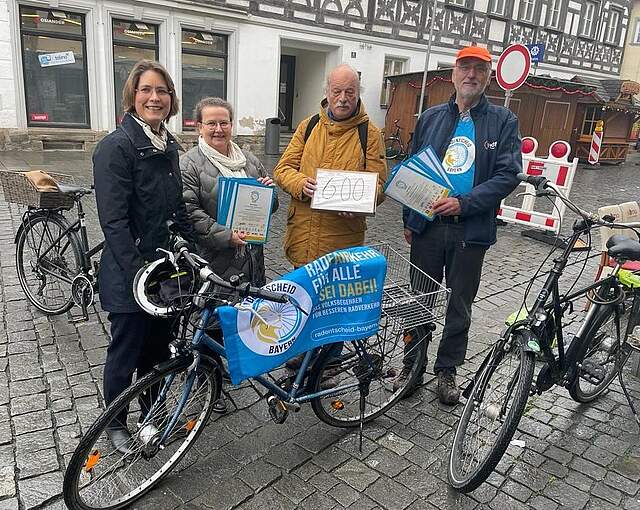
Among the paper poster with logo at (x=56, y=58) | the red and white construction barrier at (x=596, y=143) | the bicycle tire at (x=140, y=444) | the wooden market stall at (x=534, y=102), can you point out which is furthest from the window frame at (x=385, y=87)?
the bicycle tire at (x=140, y=444)

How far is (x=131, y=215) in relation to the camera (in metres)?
2.63

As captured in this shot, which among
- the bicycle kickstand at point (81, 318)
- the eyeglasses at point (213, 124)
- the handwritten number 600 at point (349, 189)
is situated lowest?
the bicycle kickstand at point (81, 318)

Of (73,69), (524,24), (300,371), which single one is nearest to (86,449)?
(300,371)

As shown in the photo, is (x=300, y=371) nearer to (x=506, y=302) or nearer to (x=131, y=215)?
(x=131, y=215)

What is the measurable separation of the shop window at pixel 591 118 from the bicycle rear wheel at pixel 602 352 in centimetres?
1713

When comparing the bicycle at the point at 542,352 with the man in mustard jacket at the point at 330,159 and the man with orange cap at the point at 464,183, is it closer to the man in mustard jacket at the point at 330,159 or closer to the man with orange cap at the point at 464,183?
the man with orange cap at the point at 464,183

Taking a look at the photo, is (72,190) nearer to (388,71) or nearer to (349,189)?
(349,189)

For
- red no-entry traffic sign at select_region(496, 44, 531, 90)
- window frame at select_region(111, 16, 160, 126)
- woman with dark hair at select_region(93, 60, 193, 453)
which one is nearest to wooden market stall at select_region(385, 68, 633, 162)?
window frame at select_region(111, 16, 160, 126)

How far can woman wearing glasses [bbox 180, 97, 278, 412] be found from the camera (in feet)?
10.0

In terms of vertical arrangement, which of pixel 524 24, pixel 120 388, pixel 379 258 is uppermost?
pixel 524 24

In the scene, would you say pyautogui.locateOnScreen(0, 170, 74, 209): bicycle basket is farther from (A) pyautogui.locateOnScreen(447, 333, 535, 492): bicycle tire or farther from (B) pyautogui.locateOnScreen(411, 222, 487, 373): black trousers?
(A) pyautogui.locateOnScreen(447, 333, 535, 492): bicycle tire

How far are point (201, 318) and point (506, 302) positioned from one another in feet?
12.8

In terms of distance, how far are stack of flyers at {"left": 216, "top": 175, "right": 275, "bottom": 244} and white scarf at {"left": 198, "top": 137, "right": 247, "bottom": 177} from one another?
0.65 feet

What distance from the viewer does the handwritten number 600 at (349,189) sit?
319cm
